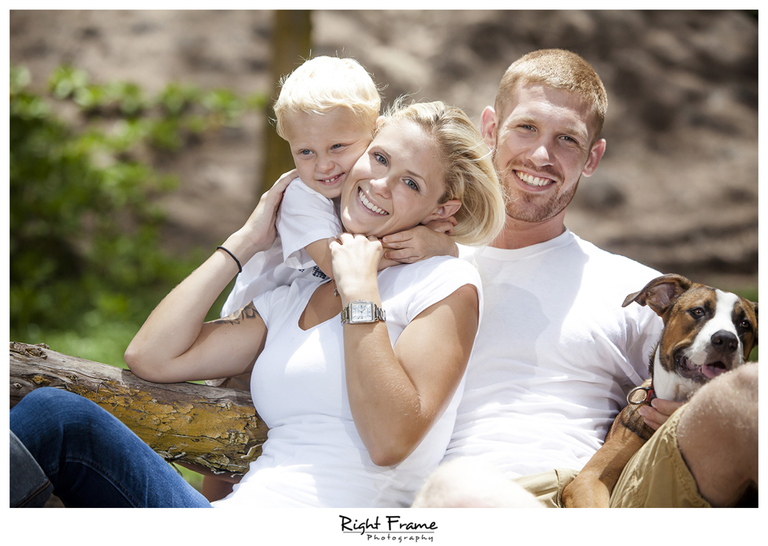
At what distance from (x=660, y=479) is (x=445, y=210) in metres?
0.97

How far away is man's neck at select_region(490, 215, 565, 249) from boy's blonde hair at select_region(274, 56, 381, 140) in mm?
683

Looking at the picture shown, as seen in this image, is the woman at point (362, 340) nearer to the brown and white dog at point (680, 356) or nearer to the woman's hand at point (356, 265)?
the woman's hand at point (356, 265)

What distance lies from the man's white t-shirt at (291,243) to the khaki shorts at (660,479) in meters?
1.09

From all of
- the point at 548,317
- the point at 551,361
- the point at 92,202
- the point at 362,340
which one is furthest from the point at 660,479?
the point at 92,202

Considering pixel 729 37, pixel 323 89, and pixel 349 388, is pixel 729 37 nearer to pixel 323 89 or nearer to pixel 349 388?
pixel 323 89

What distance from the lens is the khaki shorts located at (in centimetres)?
156

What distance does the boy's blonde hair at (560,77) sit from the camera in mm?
2174

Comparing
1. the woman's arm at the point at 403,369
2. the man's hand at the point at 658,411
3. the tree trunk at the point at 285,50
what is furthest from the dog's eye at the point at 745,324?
the tree trunk at the point at 285,50

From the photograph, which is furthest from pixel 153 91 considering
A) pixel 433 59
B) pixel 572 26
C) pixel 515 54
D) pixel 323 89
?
pixel 323 89

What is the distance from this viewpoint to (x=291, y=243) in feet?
6.41

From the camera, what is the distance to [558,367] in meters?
2.03

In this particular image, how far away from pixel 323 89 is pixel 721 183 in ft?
16.9

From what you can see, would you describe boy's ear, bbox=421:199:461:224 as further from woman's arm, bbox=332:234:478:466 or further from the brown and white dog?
the brown and white dog

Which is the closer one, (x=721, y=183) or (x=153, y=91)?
(x=721, y=183)
